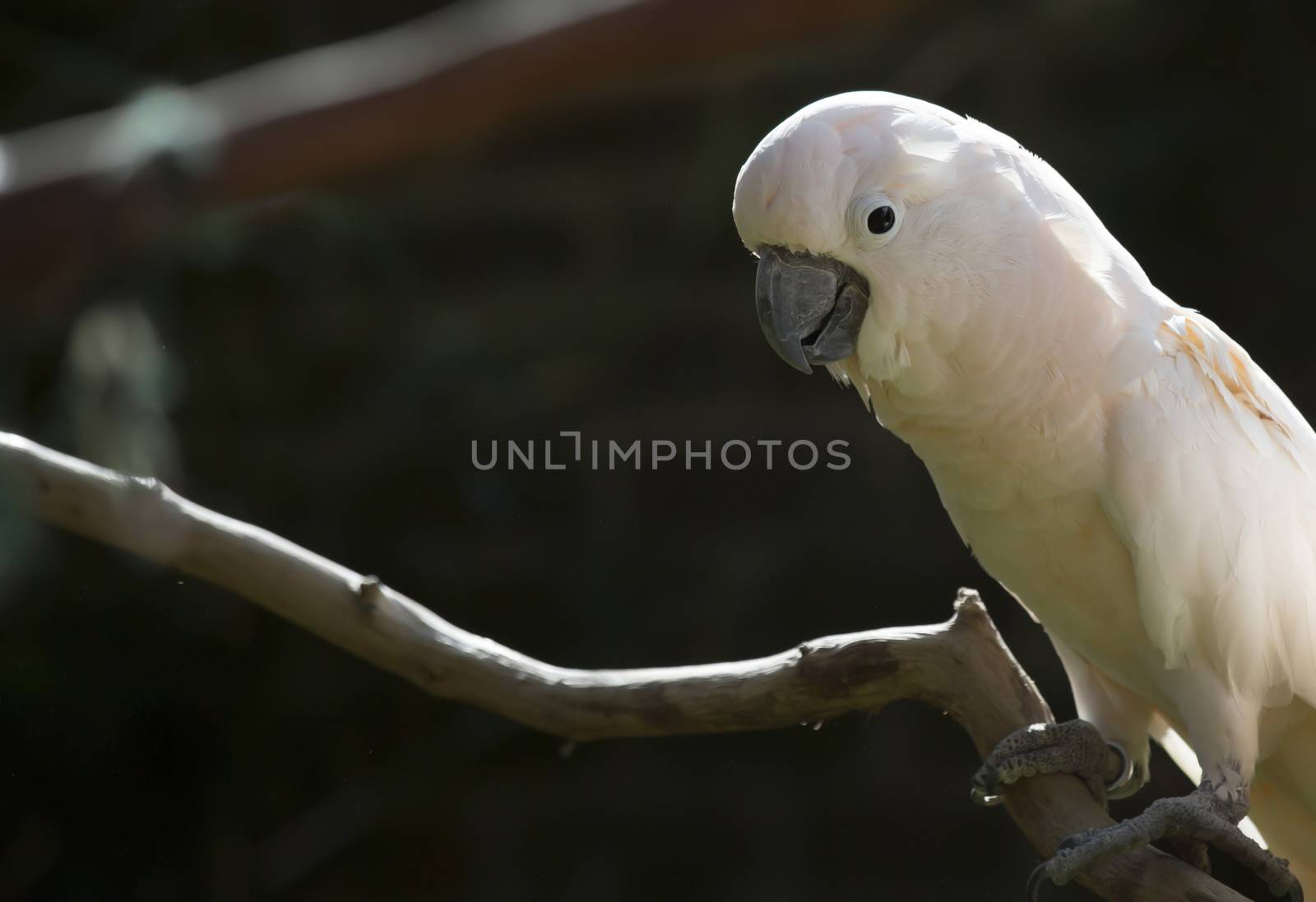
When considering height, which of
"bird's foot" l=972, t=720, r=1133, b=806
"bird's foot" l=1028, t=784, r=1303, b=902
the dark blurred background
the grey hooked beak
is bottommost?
"bird's foot" l=1028, t=784, r=1303, b=902

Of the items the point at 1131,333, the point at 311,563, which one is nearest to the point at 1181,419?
the point at 1131,333

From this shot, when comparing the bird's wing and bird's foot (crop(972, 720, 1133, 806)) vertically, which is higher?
the bird's wing

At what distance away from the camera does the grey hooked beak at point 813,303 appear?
131 centimetres

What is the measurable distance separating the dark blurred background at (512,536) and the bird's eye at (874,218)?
151cm

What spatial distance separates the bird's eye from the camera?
4.11 feet

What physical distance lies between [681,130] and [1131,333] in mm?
1579

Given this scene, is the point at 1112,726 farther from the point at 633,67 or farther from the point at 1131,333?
the point at 633,67

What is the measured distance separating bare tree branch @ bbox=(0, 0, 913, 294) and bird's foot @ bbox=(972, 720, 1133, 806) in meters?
0.85

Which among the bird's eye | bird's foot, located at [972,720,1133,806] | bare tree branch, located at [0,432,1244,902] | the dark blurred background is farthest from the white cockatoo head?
the dark blurred background

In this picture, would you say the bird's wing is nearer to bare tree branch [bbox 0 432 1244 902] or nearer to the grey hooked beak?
bare tree branch [bbox 0 432 1244 902]

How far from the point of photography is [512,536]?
9.29 ft

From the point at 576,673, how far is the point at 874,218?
63cm

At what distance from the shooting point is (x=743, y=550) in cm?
280

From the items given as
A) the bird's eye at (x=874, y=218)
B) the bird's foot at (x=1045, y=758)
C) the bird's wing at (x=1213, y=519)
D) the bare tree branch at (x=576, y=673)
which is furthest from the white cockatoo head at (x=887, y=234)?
the bird's foot at (x=1045, y=758)
